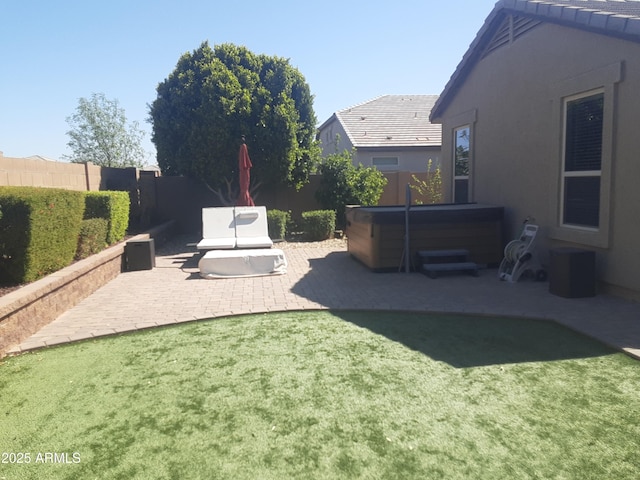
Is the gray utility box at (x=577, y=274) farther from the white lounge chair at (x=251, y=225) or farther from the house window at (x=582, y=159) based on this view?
the white lounge chair at (x=251, y=225)

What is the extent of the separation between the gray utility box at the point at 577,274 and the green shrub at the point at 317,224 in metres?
7.57

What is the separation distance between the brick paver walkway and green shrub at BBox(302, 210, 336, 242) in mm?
4275

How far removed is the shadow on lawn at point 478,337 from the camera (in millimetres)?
4285

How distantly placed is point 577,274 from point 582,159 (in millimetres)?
1847

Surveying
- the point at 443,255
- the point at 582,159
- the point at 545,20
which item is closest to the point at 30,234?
the point at 443,255

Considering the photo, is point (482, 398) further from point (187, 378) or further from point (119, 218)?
point (119, 218)

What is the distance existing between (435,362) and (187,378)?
2.20 metres

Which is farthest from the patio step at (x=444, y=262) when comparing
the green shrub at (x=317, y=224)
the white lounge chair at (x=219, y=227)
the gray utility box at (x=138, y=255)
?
the gray utility box at (x=138, y=255)

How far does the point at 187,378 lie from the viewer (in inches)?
153

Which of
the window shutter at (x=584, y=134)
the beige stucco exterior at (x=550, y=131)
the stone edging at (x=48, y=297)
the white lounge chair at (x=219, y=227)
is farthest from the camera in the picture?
the white lounge chair at (x=219, y=227)

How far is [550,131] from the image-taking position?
7492 millimetres

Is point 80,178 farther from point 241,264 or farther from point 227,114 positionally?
point 241,264

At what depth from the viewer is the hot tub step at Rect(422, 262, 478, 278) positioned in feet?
26.0

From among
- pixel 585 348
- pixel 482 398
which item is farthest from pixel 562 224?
pixel 482 398
